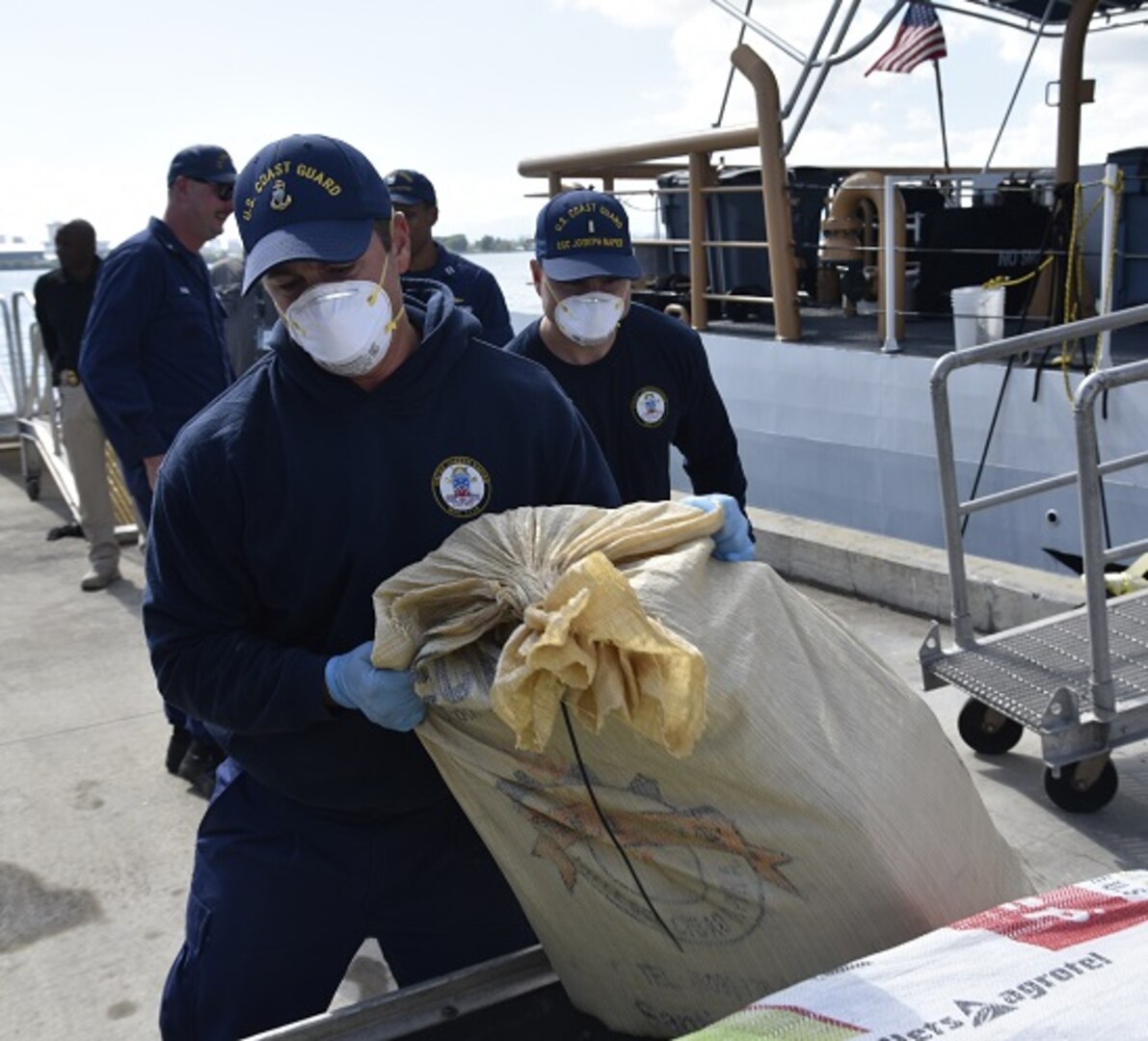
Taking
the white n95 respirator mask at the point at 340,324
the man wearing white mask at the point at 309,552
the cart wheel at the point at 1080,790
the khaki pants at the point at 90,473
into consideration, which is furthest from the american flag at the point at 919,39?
the white n95 respirator mask at the point at 340,324

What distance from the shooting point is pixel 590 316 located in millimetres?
3213

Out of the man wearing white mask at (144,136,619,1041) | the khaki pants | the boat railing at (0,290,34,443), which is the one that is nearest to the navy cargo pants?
the man wearing white mask at (144,136,619,1041)

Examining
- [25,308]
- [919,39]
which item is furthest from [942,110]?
[25,308]

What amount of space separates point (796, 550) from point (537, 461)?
12.9 feet

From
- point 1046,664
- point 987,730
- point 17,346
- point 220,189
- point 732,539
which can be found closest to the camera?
point 732,539

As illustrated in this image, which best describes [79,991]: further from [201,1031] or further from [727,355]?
[727,355]

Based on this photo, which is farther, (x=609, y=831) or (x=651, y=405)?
(x=651, y=405)

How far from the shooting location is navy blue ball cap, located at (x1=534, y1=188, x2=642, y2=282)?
318cm

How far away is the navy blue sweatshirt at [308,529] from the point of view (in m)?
1.80

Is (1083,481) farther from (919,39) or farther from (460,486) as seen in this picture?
(919,39)

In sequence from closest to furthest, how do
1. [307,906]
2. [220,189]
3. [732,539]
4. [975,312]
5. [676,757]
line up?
[676,757], [732,539], [307,906], [220,189], [975,312]

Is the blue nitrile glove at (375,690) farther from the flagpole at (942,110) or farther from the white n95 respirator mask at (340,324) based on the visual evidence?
the flagpole at (942,110)

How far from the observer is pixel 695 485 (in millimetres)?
3438

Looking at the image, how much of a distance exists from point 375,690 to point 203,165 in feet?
10.2
